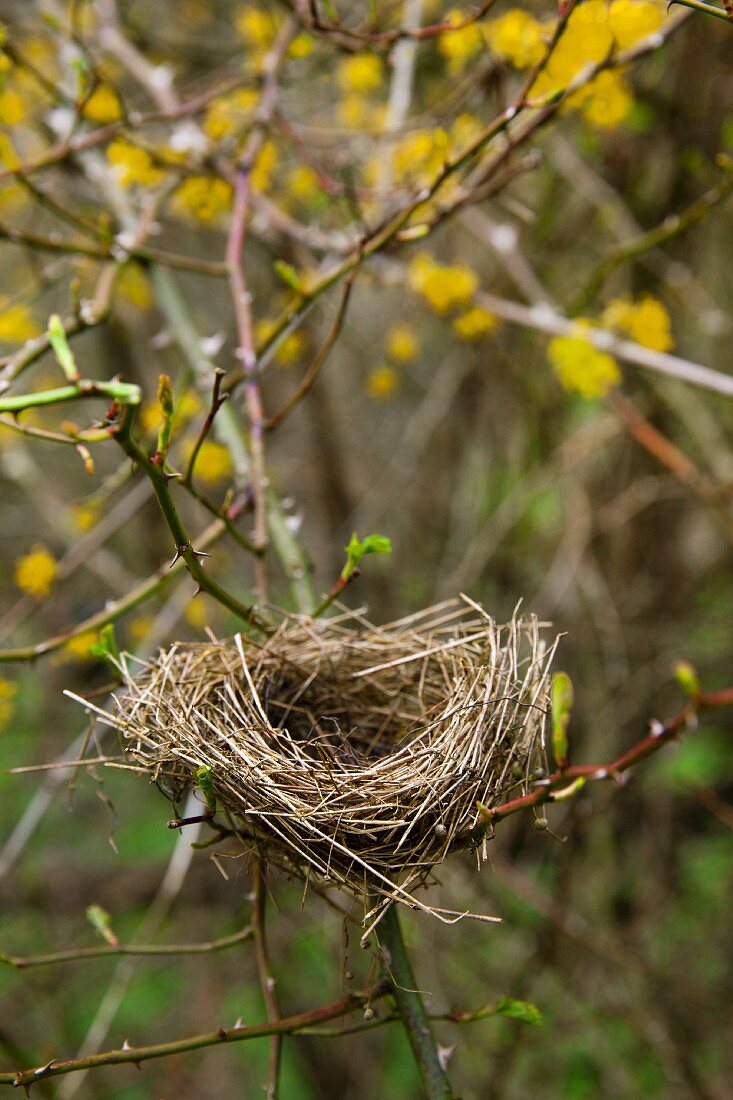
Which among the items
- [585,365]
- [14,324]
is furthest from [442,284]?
[14,324]

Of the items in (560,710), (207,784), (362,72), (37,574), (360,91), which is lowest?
(207,784)

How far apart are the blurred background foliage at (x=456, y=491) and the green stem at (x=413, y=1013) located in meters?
1.02

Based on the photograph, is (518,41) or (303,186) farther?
(303,186)

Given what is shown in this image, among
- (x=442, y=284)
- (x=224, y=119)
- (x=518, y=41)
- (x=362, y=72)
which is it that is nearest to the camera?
(x=518, y=41)

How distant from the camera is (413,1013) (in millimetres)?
1132

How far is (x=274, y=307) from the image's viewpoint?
370cm

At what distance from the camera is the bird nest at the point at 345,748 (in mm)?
1096

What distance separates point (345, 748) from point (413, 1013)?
15.6 inches

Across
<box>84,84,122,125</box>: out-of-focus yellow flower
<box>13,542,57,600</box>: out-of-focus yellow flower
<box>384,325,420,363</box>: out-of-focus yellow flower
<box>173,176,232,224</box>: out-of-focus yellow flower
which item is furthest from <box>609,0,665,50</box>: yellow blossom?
<box>384,325,420,363</box>: out-of-focus yellow flower

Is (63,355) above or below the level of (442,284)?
below

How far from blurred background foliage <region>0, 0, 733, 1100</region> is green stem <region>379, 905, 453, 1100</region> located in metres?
1.02

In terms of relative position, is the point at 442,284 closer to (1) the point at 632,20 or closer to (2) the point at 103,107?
(1) the point at 632,20

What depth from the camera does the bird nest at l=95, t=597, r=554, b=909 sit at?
1096 mm

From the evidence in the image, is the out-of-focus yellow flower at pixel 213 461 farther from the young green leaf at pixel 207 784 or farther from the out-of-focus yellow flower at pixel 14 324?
the young green leaf at pixel 207 784
